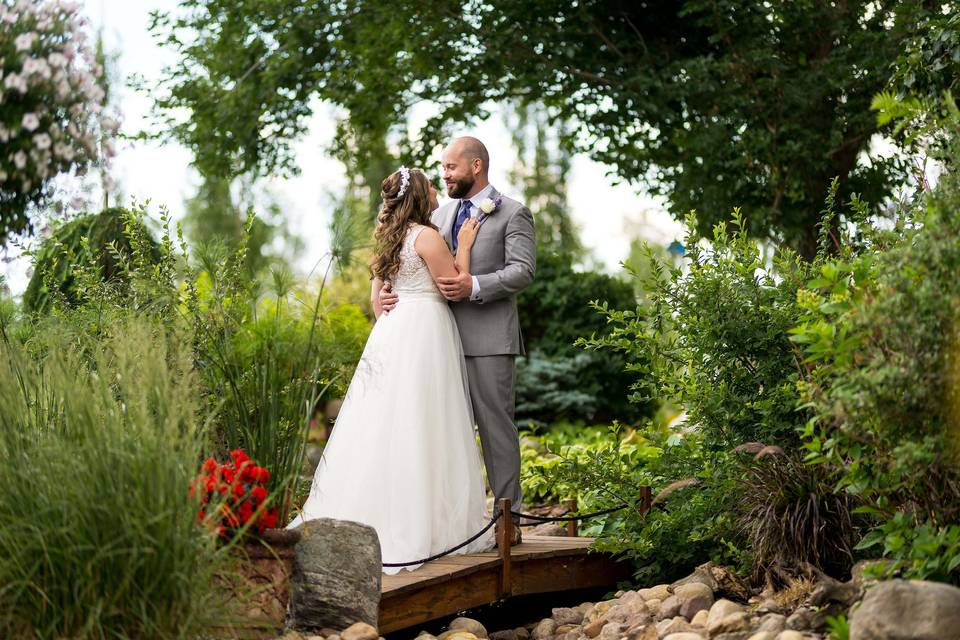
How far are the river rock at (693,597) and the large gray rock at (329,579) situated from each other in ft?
4.71

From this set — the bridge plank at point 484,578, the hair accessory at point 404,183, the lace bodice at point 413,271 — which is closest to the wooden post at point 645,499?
the bridge plank at point 484,578

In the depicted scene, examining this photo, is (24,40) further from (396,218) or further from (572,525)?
(572,525)

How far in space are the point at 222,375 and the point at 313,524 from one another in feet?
2.64

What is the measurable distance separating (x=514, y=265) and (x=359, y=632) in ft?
7.52

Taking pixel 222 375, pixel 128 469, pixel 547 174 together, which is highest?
pixel 547 174

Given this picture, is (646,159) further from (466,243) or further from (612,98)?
(466,243)

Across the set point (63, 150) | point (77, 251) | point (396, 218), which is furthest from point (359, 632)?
point (77, 251)

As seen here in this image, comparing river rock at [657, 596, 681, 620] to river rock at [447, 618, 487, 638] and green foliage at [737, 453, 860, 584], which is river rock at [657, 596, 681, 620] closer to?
green foliage at [737, 453, 860, 584]

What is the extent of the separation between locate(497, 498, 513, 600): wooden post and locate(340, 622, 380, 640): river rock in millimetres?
1273

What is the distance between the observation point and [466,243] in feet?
19.0

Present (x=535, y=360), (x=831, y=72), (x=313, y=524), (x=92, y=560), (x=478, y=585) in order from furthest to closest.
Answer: (x=535, y=360) < (x=831, y=72) < (x=478, y=585) < (x=313, y=524) < (x=92, y=560)

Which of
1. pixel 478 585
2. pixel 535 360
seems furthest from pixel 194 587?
pixel 535 360

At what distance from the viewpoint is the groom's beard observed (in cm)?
589

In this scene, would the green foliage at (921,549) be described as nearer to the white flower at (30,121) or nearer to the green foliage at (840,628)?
the green foliage at (840,628)
